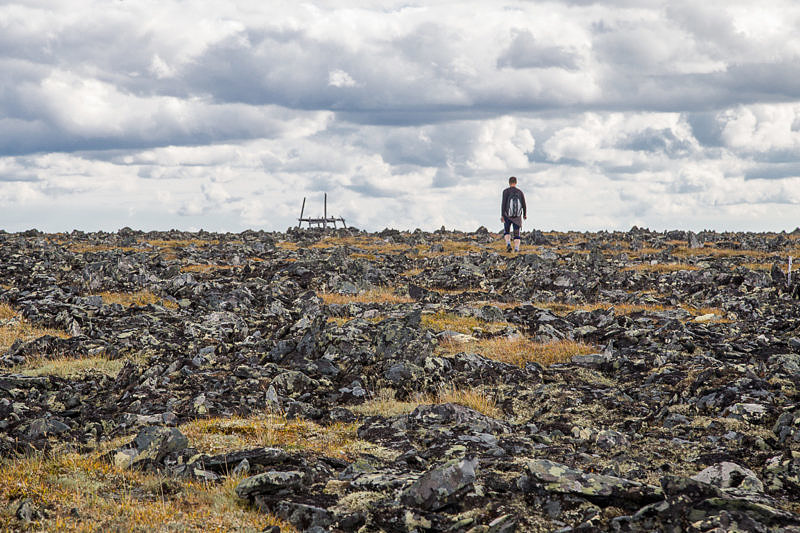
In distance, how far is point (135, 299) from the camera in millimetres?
24078

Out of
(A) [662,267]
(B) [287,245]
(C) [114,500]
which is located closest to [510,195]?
(A) [662,267]

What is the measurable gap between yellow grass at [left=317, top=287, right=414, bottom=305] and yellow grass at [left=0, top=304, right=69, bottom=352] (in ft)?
29.4

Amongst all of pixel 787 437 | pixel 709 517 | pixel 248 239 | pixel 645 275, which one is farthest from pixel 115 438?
pixel 248 239

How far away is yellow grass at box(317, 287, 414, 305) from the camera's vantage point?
956 inches

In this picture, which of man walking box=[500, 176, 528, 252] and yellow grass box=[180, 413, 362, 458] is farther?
man walking box=[500, 176, 528, 252]

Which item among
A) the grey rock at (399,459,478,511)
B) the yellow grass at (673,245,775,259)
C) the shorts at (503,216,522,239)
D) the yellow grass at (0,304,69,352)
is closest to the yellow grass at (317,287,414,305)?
the yellow grass at (0,304,69,352)

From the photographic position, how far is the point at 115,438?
10.2 metres

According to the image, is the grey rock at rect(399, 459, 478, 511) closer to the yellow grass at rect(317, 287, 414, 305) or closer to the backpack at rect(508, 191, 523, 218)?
the yellow grass at rect(317, 287, 414, 305)

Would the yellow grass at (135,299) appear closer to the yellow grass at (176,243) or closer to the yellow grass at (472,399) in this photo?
the yellow grass at (472,399)

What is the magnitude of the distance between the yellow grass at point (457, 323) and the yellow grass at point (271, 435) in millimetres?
8081

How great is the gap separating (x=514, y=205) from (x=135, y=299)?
20169mm

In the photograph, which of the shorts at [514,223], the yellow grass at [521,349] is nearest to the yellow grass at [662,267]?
the shorts at [514,223]

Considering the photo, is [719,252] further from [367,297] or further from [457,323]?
[457,323]

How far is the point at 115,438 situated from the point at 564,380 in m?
8.83
